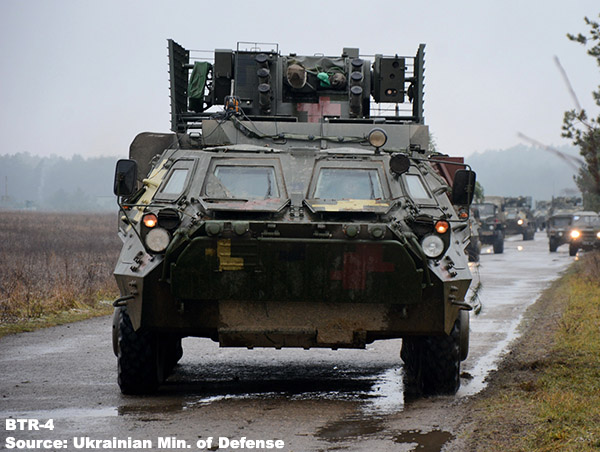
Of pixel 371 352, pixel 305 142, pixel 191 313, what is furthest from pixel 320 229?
pixel 371 352

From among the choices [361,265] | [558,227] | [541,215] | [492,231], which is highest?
[541,215]

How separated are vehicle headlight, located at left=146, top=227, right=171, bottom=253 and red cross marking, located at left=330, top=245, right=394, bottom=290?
1.35 metres

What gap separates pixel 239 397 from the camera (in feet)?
28.7

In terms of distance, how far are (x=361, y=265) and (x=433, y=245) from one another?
0.65 metres

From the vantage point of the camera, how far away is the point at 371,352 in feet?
40.3

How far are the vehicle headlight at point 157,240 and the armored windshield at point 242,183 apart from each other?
817 mm

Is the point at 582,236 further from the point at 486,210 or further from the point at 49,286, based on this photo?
the point at 49,286

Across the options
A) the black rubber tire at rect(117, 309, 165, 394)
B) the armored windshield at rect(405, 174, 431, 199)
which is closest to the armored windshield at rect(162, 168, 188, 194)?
Answer: the black rubber tire at rect(117, 309, 165, 394)

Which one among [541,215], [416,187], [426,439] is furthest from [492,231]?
[541,215]

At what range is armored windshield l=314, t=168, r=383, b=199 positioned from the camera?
914cm

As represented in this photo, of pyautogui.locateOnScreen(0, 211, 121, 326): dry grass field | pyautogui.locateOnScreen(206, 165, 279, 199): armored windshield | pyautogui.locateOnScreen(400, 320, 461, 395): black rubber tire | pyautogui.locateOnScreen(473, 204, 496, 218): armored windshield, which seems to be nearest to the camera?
pyautogui.locateOnScreen(400, 320, 461, 395): black rubber tire

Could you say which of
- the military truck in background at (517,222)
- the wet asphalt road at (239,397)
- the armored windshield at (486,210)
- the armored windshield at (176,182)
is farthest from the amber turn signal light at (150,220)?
the military truck in background at (517,222)

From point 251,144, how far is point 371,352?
3.10 meters

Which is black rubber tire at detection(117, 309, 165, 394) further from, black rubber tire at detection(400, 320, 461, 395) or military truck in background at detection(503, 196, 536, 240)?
military truck in background at detection(503, 196, 536, 240)
